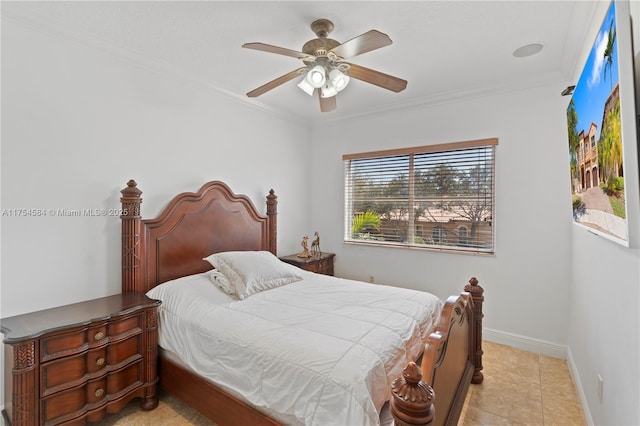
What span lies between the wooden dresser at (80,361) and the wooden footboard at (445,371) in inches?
70.8

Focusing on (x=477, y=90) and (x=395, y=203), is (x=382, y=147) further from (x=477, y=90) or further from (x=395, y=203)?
(x=477, y=90)

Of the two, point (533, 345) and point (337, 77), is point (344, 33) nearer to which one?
point (337, 77)

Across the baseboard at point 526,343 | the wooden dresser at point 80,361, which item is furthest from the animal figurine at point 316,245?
the wooden dresser at point 80,361

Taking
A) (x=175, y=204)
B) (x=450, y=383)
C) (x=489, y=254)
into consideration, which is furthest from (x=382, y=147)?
(x=450, y=383)

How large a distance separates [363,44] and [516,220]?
7.76 ft

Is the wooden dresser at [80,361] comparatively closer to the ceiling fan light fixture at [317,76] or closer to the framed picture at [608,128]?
the ceiling fan light fixture at [317,76]

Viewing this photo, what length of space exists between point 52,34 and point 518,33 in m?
3.24

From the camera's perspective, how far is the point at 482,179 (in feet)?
10.8

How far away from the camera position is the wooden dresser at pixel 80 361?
1653 millimetres

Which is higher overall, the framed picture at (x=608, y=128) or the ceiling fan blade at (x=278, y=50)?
the ceiling fan blade at (x=278, y=50)

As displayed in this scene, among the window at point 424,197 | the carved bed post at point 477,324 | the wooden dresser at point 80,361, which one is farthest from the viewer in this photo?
the window at point 424,197

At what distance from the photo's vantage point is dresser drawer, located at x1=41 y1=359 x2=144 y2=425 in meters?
1.75

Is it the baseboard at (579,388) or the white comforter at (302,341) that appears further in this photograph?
the baseboard at (579,388)

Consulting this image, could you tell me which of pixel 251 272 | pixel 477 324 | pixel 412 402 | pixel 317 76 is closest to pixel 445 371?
pixel 412 402
